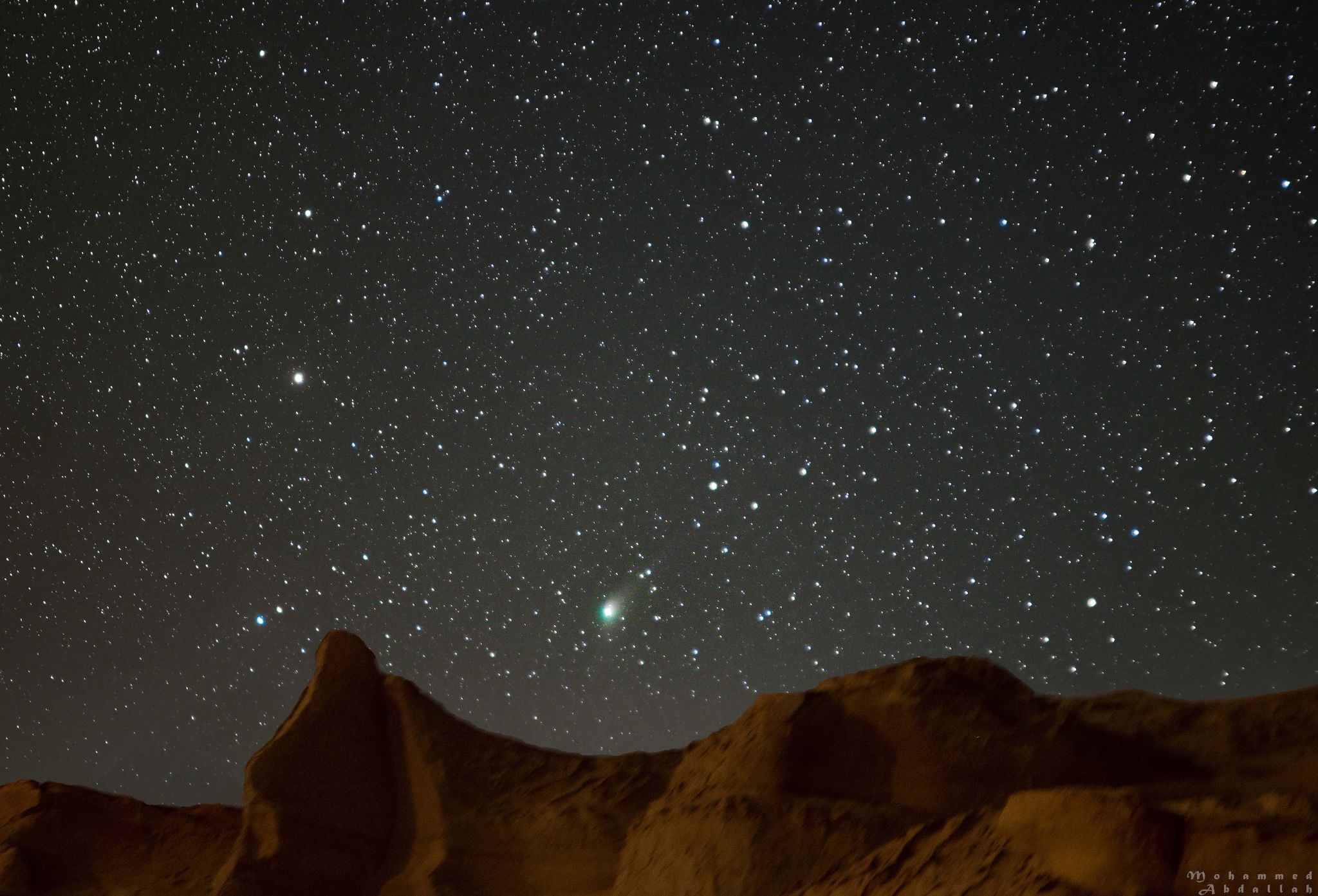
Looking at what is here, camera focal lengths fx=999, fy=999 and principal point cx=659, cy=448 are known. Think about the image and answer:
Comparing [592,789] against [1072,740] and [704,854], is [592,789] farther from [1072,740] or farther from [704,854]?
[1072,740]

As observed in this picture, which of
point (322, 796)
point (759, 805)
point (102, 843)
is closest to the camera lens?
point (759, 805)

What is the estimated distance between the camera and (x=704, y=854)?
11125 millimetres

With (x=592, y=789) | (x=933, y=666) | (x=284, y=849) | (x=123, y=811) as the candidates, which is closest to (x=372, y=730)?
(x=284, y=849)

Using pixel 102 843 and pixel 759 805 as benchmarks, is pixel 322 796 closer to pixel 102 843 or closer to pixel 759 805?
pixel 102 843

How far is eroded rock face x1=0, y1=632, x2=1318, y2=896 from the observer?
697cm

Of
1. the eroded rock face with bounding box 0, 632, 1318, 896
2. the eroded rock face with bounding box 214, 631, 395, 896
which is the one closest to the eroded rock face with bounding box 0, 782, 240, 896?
the eroded rock face with bounding box 0, 632, 1318, 896

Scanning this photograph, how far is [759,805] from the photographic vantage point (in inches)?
443

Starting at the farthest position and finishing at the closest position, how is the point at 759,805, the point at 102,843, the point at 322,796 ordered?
the point at 102,843, the point at 322,796, the point at 759,805

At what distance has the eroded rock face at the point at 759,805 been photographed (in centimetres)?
697

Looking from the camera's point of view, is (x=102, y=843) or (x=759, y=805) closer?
(x=759, y=805)

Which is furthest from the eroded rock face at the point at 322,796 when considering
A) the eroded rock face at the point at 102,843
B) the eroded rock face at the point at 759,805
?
the eroded rock face at the point at 102,843

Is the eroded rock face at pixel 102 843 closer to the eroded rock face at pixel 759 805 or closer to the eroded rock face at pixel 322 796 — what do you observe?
the eroded rock face at pixel 759 805

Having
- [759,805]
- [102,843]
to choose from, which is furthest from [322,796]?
[759,805]

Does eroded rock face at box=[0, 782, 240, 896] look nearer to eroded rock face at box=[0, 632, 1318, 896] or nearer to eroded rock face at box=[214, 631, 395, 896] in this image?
eroded rock face at box=[0, 632, 1318, 896]
